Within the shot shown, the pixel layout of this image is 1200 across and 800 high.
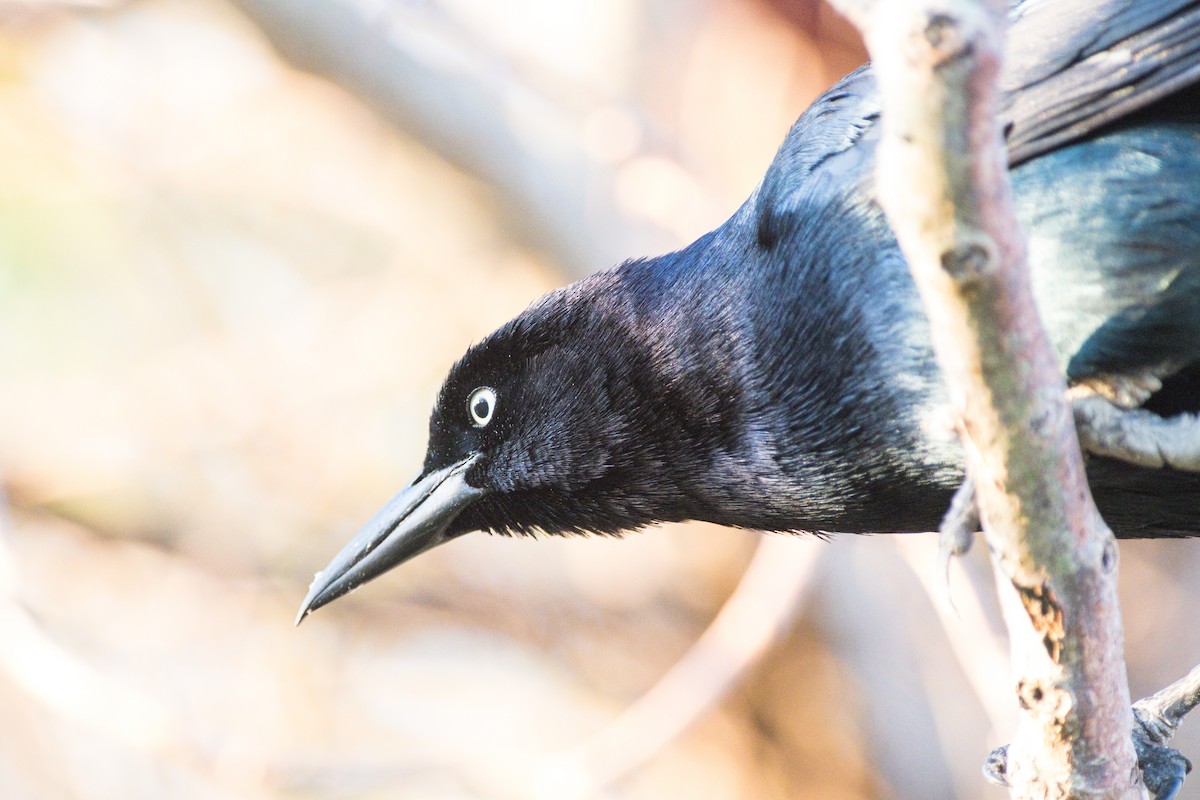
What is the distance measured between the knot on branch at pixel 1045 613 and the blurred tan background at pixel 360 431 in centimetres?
263

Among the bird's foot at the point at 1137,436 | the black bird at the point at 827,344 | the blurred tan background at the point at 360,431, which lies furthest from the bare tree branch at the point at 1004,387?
the blurred tan background at the point at 360,431

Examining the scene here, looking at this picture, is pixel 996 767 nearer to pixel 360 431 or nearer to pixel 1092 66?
pixel 1092 66

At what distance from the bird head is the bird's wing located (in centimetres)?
59

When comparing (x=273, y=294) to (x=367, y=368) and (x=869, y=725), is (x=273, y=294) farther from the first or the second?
(x=869, y=725)

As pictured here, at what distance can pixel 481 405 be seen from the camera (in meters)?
2.10

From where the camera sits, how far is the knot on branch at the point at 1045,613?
126 centimetres

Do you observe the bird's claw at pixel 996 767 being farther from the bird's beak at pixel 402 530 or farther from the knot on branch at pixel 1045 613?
the bird's beak at pixel 402 530

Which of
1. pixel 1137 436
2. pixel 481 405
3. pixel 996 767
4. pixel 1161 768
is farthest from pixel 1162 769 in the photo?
pixel 481 405

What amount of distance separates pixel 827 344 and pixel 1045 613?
0.55 meters

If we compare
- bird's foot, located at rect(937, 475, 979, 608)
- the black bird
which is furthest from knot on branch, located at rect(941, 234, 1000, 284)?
the black bird

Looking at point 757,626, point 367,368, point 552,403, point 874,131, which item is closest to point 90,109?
point 367,368

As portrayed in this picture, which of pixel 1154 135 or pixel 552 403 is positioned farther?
pixel 552 403

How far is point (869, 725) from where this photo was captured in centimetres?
414

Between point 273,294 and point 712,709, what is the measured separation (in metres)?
2.22
